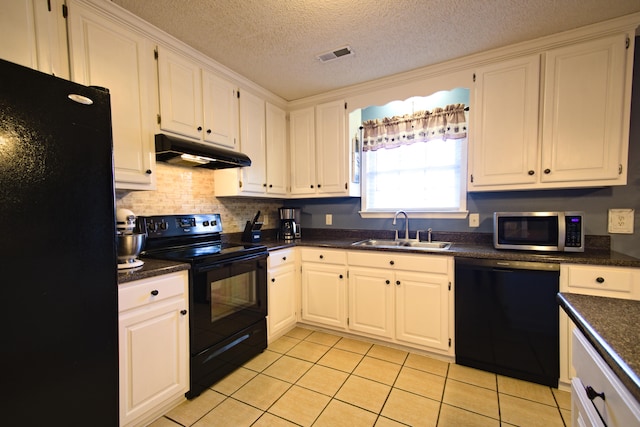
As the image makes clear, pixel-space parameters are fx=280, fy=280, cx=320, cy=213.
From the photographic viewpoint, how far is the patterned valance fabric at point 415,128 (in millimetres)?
2555

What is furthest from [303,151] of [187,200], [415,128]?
[187,200]

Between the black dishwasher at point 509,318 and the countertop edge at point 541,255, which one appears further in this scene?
the black dishwasher at point 509,318

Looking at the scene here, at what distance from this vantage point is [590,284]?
1748 millimetres

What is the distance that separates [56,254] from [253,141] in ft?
6.30

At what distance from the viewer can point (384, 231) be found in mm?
2955

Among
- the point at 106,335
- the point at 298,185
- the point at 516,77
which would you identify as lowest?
the point at 106,335

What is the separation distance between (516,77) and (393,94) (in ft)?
3.13

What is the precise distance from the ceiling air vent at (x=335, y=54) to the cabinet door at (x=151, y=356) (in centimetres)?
207

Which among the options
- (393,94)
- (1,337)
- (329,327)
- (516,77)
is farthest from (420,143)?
(1,337)

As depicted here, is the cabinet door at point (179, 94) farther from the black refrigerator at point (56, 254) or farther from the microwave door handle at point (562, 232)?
the microwave door handle at point (562, 232)

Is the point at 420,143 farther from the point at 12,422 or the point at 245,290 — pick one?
the point at 12,422

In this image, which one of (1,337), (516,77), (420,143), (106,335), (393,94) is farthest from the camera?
(420,143)

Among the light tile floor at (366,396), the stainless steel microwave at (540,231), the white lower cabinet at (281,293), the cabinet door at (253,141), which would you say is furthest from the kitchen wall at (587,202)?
the cabinet door at (253,141)

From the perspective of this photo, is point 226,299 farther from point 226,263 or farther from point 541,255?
point 541,255
